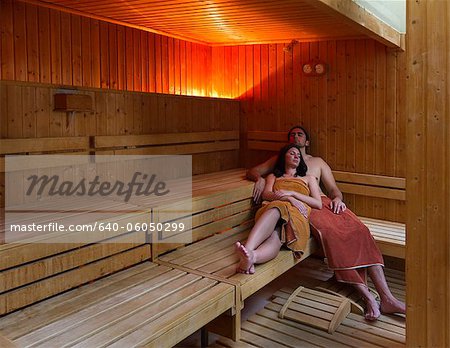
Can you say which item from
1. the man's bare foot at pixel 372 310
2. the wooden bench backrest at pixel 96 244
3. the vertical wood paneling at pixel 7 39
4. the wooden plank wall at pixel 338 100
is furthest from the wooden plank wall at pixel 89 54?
the man's bare foot at pixel 372 310

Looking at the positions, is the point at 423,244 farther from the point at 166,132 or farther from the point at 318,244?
the point at 166,132

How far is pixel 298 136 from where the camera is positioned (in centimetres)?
447

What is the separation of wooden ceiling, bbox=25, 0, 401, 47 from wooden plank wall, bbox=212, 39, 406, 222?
20cm

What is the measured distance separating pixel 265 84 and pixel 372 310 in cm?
264

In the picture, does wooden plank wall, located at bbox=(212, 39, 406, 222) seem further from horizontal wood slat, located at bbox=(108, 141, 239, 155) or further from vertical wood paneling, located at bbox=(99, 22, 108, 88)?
vertical wood paneling, located at bbox=(99, 22, 108, 88)

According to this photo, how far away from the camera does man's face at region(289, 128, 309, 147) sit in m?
4.47

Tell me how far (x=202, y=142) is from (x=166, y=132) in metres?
0.53

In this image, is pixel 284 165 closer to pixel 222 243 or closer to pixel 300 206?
pixel 300 206

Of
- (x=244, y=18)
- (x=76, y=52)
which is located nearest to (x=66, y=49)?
(x=76, y=52)

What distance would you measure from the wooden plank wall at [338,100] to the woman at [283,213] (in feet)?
2.67

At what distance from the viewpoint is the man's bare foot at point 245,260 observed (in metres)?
2.87

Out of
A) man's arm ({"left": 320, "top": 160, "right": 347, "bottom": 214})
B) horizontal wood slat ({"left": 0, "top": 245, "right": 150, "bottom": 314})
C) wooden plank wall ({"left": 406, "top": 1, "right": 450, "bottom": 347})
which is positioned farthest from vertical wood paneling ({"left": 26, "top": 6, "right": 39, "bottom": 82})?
wooden plank wall ({"left": 406, "top": 1, "right": 450, "bottom": 347})

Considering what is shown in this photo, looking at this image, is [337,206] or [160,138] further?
[160,138]

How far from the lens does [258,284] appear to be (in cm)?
294
